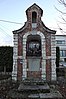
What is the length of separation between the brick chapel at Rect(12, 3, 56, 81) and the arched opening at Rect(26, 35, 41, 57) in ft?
0.67

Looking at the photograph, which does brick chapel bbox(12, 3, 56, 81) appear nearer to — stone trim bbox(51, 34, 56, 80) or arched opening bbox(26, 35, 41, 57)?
stone trim bbox(51, 34, 56, 80)

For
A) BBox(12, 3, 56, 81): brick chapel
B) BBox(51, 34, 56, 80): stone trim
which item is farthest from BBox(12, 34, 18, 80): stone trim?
BBox(51, 34, 56, 80): stone trim

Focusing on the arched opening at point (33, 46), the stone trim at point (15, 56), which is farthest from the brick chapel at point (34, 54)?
the arched opening at point (33, 46)

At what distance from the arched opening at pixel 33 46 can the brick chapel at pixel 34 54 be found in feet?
0.67

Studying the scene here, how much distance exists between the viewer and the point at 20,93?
43.0ft

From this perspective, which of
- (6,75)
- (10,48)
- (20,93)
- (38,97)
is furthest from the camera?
(10,48)

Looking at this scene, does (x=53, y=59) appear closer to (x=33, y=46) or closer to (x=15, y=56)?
(x=33, y=46)

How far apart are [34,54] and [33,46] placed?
5.34ft

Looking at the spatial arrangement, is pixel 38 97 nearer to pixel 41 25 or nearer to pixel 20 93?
pixel 20 93

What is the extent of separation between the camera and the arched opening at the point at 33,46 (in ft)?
68.4

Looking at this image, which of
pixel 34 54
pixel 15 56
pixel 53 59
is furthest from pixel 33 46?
pixel 53 59

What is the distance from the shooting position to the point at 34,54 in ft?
67.7

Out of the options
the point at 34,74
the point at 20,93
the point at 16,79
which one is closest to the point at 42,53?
the point at 34,74

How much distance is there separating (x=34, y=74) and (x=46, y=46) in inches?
119
